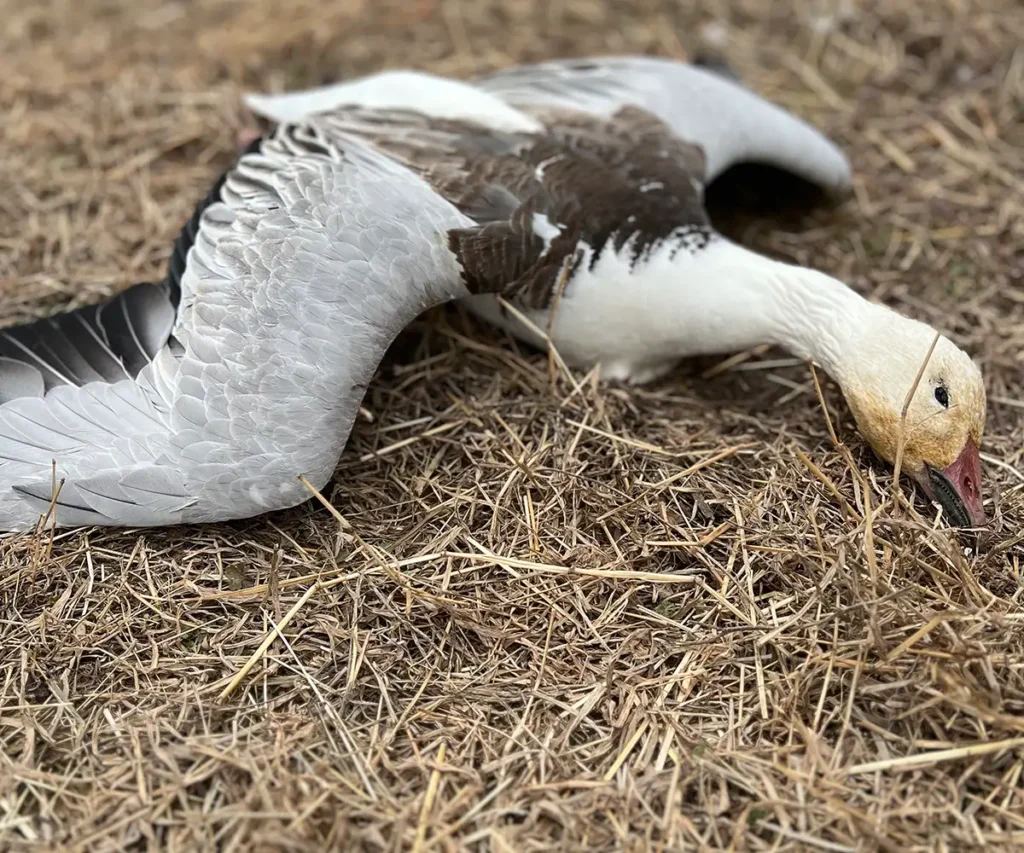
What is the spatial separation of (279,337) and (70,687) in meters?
1.05

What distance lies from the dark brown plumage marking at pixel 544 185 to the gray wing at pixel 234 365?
0.44 ft

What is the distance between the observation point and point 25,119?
4.33 meters

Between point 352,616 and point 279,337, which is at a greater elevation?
point 279,337

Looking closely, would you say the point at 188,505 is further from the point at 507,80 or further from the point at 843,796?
the point at 507,80

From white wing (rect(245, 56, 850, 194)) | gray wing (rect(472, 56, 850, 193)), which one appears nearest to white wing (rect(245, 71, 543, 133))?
white wing (rect(245, 56, 850, 194))

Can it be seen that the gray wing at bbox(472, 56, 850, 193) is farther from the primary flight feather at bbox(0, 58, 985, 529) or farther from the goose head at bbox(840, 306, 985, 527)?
the goose head at bbox(840, 306, 985, 527)

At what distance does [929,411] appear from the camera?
2611 millimetres

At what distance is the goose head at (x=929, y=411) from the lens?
103 inches

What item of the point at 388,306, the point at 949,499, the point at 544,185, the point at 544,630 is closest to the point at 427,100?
the point at 544,185

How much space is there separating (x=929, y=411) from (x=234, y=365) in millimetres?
1925

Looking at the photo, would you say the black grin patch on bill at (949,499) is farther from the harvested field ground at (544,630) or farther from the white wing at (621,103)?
the white wing at (621,103)

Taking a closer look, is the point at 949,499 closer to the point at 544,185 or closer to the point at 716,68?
the point at 544,185


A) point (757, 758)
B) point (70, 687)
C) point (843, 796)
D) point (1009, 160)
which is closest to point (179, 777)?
point (70, 687)

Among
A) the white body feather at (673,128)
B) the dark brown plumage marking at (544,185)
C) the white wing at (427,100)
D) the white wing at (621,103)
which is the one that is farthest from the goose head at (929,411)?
the white wing at (427,100)
